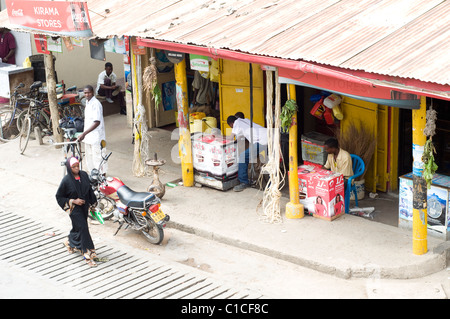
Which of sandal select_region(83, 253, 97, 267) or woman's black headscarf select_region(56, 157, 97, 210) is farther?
sandal select_region(83, 253, 97, 267)

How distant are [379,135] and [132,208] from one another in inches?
166

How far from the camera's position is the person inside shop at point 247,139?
1208 centimetres

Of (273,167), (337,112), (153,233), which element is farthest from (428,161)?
(153,233)

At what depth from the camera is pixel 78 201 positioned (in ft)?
31.6

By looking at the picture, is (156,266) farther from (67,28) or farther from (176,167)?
(67,28)

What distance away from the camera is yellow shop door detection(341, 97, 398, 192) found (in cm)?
1177

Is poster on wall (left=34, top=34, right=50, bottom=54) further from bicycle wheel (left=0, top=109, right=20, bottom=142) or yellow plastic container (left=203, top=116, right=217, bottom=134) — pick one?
yellow plastic container (left=203, top=116, right=217, bottom=134)

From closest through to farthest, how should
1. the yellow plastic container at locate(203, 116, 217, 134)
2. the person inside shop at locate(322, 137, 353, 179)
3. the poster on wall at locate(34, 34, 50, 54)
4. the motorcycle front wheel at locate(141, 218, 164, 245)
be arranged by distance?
the motorcycle front wheel at locate(141, 218, 164, 245) < the person inside shop at locate(322, 137, 353, 179) < the yellow plastic container at locate(203, 116, 217, 134) < the poster on wall at locate(34, 34, 50, 54)

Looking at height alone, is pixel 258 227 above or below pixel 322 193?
below

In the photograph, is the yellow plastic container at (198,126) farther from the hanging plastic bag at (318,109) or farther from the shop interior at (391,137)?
the hanging plastic bag at (318,109)

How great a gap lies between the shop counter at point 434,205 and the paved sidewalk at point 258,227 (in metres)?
0.16

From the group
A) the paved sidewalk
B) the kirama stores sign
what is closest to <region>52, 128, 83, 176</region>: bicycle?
the paved sidewalk

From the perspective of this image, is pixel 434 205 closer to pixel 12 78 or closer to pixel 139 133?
pixel 139 133
